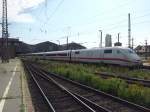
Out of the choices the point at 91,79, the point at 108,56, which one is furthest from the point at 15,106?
the point at 108,56

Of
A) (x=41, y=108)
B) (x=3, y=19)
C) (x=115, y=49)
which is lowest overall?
(x=41, y=108)

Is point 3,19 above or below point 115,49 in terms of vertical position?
above

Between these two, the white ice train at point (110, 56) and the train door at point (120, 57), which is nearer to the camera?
the white ice train at point (110, 56)

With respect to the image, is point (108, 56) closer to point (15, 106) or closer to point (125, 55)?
point (125, 55)

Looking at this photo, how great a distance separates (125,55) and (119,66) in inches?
86.0

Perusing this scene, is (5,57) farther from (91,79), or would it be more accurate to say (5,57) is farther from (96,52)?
(91,79)

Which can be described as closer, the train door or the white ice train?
the white ice train

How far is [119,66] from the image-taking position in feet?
120

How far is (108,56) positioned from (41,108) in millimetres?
25353

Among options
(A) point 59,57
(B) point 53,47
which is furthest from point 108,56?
(B) point 53,47

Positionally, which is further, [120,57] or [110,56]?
[110,56]

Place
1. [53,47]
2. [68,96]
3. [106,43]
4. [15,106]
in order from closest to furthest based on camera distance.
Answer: [15,106] < [68,96] < [106,43] < [53,47]

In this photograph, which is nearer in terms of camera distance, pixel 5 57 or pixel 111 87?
pixel 111 87

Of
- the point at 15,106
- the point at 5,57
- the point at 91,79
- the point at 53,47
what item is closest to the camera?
the point at 15,106
